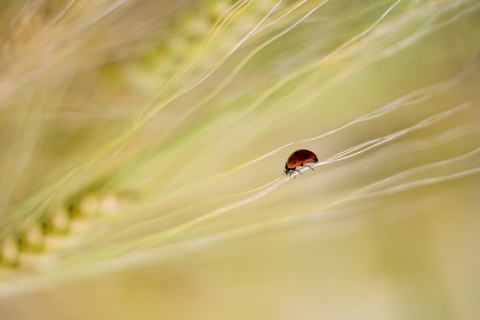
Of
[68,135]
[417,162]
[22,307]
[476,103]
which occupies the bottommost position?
[22,307]

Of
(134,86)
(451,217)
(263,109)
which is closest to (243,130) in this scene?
(263,109)

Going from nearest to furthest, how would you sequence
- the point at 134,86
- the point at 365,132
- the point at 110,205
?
the point at 110,205
the point at 134,86
the point at 365,132

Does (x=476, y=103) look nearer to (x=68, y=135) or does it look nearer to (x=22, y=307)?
(x=68, y=135)

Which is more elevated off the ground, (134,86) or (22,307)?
(134,86)

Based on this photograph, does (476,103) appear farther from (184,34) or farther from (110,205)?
(110,205)

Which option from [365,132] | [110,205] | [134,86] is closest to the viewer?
[110,205]

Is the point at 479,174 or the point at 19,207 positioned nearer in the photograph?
the point at 19,207
